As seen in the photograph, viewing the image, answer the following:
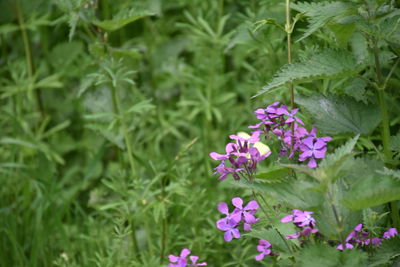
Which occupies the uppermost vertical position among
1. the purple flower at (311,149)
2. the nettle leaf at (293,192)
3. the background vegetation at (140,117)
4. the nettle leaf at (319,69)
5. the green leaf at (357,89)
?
the nettle leaf at (319,69)

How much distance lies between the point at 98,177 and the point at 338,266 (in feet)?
6.18

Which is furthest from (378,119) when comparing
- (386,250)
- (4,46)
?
(4,46)

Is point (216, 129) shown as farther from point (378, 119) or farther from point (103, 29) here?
point (378, 119)

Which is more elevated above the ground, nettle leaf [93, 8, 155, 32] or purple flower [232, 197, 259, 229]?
nettle leaf [93, 8, 155, 32]

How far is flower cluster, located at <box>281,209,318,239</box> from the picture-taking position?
53.8 inches

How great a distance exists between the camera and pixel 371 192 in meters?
1.25

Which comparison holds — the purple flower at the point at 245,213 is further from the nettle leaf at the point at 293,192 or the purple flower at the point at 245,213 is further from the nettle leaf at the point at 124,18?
the nettle leaf at the point at 124,18

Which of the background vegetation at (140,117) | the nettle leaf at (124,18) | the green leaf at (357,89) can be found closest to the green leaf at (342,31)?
the background vegetation at (140,117)

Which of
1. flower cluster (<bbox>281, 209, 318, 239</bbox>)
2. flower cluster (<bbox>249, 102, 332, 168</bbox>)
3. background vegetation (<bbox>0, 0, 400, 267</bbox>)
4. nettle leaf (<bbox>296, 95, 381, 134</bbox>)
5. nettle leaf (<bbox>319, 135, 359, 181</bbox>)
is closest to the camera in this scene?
nettle leaf (<bbox>319, 135, 359, 181</bbox>)

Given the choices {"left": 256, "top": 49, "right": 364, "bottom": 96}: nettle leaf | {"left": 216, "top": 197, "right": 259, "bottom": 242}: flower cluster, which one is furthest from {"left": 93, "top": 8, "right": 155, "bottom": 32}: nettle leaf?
{"left": 216, "top": 197, "right": 259, "bottom": 242}: flower cluster

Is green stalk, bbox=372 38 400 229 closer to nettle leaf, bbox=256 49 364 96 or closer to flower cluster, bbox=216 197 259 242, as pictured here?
nettle leaf, bbox=256 49 364 96

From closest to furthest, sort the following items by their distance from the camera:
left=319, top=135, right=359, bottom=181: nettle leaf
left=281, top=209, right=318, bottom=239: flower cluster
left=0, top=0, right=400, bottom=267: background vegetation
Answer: left=319, top=135, right=359, bottom=181: nettle leaf < left=281, top=209, right=318, bottom=239: flower cluster < left=0, top=0, right=400, bottom=267: background vegetation

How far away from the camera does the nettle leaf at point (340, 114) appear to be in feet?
5.23

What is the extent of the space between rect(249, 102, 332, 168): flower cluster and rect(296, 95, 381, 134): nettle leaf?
0.04 m
